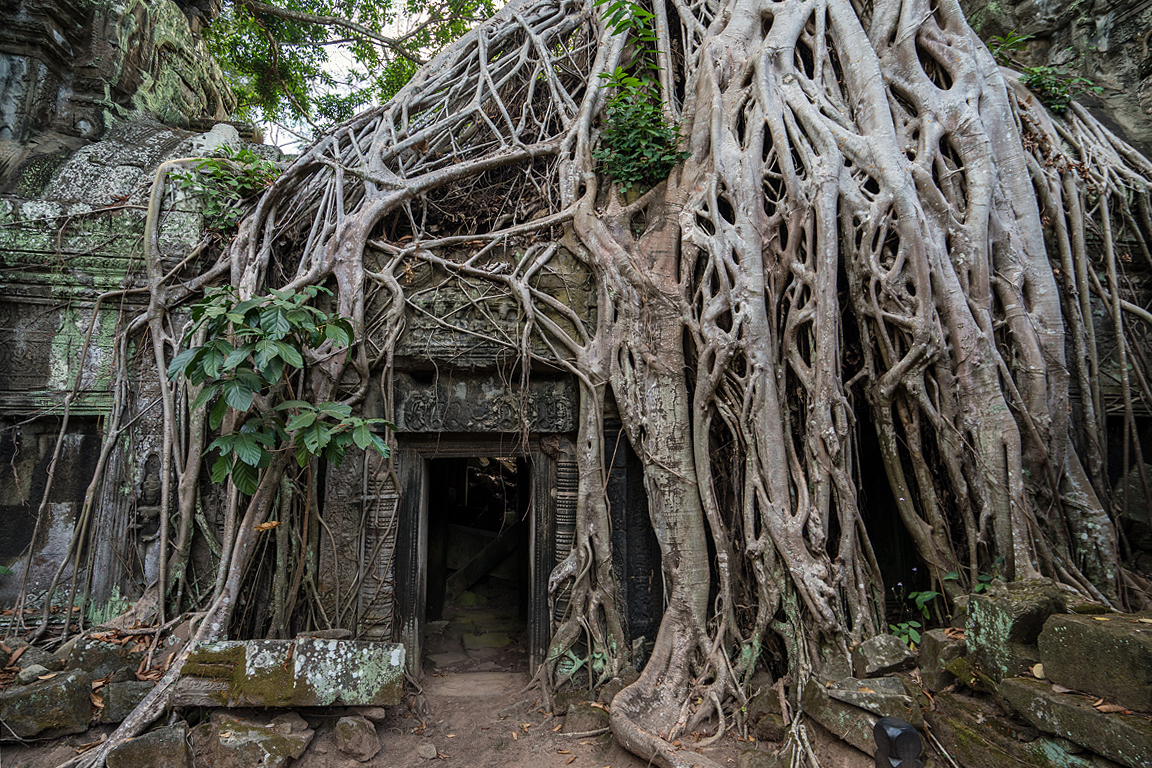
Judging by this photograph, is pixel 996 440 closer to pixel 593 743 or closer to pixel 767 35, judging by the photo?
pixel 593 743

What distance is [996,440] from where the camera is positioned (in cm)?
277

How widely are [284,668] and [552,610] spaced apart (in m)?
1.42

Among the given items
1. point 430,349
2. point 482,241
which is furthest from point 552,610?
point 482,241

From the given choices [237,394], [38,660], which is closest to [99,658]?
[38,660]

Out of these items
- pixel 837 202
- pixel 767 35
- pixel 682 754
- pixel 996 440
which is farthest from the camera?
pixel 767 35

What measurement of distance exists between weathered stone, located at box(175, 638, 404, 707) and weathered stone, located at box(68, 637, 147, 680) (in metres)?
0.61

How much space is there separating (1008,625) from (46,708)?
13.2 ft

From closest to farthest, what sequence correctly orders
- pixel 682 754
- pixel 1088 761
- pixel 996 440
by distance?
1. pixel 1088 761
2. pixel 682 754
3. pixel 996 440

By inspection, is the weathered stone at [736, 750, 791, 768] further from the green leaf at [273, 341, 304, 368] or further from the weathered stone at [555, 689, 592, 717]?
the green leaf at [273, 341, 304, 368]

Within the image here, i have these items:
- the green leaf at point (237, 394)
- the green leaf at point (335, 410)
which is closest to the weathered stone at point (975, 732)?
the green leaf at point (335, 410)

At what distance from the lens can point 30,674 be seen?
2848mm

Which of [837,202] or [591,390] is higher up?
[837,202]

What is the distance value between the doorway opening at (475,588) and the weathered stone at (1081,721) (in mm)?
2803

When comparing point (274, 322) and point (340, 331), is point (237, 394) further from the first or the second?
point (340, 331)
